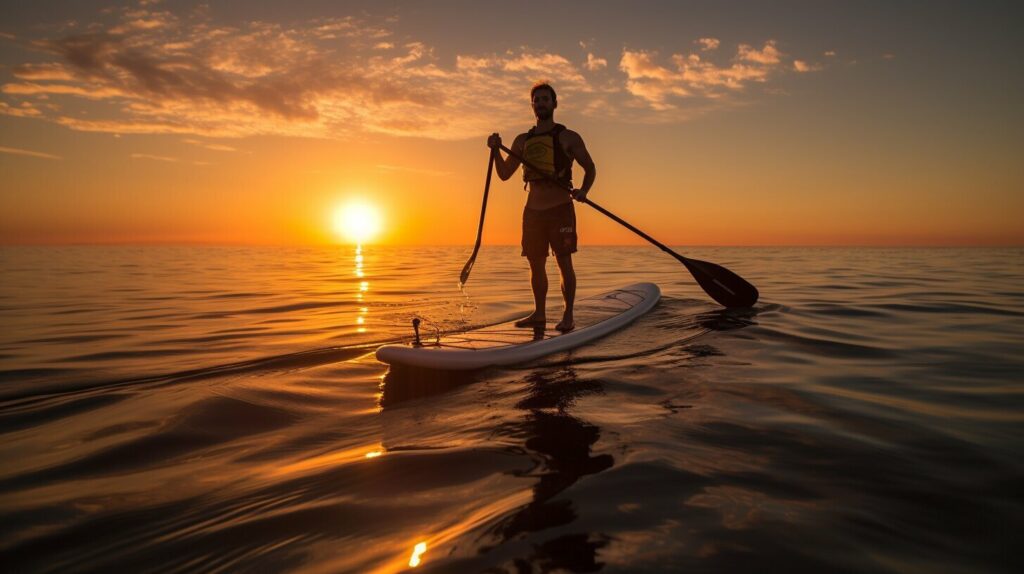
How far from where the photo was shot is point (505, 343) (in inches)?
184

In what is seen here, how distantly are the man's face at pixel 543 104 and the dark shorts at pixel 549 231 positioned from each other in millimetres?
1110

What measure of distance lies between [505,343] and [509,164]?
249 cm

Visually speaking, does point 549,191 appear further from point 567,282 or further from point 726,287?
point 726,287

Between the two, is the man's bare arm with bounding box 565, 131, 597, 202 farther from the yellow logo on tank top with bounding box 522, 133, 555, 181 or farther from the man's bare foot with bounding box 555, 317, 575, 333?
the man's bare foot with bounding box 555, 317, 575, 333

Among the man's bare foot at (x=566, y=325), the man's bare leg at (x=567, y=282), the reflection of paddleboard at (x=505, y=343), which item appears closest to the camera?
the reflection of paddleboard at (x=505, y=343)

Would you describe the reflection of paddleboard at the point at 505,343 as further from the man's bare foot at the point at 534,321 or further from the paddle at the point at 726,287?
the paddle at the point at 726,287

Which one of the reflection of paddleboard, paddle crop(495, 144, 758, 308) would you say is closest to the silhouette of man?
the reflection of paddleboard

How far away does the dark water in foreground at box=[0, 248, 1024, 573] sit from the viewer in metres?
1.67

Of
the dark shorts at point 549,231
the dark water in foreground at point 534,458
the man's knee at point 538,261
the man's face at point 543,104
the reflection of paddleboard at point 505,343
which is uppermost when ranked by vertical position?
the man's face at point 543,104

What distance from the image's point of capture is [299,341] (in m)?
6.03

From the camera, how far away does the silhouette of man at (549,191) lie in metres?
5.73

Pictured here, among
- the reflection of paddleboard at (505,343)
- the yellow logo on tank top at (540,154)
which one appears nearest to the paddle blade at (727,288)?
the reflection of paddleboard at (505,343)

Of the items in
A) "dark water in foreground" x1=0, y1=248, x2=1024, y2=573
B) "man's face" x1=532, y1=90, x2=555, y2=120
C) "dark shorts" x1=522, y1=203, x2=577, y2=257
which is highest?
"man's face" x1=532, y1=90, x2=555, y2=120

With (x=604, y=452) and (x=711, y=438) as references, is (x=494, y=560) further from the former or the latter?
(x=711, y=438)
